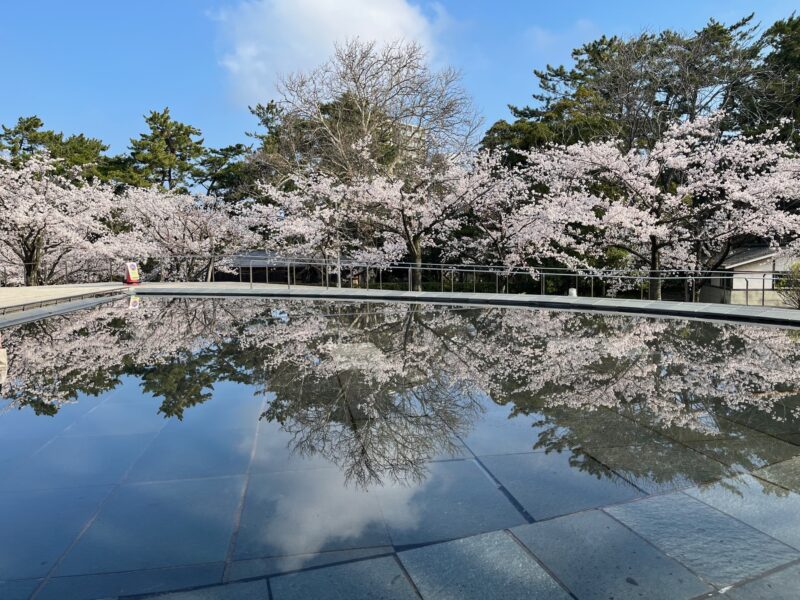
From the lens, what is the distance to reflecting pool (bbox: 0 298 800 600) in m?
2.96

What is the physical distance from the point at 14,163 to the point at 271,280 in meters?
17.7

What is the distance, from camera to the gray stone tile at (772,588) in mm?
2664

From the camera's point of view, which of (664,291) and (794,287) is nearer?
(794,287)

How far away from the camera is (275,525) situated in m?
3.53

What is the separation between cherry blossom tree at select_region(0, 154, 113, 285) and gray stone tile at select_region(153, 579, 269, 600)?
93.7 feet

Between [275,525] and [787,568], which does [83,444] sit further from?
[787,568]

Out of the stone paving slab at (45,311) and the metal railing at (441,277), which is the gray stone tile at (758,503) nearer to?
the stone paving slab at (45,311)

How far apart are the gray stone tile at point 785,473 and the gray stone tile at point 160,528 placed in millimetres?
3847

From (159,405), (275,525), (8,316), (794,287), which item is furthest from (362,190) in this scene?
(275,525)

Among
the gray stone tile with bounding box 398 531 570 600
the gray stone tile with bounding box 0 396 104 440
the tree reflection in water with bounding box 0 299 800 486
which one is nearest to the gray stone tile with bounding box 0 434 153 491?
the gray stone tile with bounding box 0 396 104 440

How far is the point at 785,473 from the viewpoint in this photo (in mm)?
4191

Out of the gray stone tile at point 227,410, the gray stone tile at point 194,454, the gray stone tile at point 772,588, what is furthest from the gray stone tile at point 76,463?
the gray stone tile at point 772,588

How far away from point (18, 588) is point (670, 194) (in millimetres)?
21800

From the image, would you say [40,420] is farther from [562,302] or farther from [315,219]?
[315,219]
